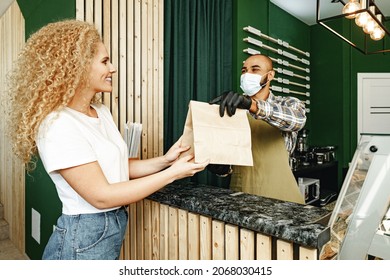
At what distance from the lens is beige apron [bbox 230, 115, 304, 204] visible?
1572 millimetres

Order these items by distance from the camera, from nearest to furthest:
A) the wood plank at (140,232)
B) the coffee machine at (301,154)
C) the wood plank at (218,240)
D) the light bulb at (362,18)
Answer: the wood plank at (218,240) → the wood plank at (140,232) → the light bulb at (362,18) → the coffee machine at (301,154)

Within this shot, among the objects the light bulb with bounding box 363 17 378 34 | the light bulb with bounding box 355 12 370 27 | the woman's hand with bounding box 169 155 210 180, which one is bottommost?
the woman's hand with bounding box 169 155 210 180

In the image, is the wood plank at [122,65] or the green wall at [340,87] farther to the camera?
the green wall at [340,87]

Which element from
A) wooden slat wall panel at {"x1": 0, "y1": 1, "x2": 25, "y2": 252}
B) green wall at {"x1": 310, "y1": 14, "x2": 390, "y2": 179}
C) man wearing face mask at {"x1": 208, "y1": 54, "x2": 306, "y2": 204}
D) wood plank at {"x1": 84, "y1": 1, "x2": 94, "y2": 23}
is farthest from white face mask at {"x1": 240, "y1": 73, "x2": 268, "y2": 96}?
green wall at {"x1": 310, "y1": 14, "x2": 390, "y2": 179}

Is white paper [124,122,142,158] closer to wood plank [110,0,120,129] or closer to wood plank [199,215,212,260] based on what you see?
wood plank [110,0,120,129]

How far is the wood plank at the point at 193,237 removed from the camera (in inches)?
40.6

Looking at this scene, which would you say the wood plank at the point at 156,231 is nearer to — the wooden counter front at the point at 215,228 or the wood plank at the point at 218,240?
the wooden counter front at the point at 215,228

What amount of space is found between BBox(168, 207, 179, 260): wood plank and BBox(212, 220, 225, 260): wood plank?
0.62 ft

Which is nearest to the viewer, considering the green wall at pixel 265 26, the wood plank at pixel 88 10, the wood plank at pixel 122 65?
the wood plank at pixel 88 10

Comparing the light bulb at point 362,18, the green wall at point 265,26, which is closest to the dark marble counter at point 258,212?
the green wall at point 265,26

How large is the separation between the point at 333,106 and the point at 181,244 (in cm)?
323

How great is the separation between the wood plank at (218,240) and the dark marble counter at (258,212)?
0.03 meters
